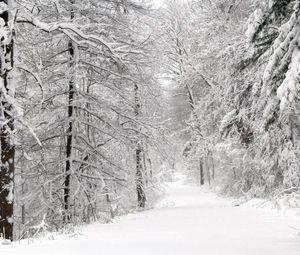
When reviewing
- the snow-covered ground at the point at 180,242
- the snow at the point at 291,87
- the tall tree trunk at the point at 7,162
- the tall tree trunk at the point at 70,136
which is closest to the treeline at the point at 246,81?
the snow at the point at 291,87

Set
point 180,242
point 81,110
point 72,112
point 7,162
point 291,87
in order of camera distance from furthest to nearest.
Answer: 1. point 81,110
2. point 72,112
3. point 7,162
4. point 180,242
5. point 291,87

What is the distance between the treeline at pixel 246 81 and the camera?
517 centimetres

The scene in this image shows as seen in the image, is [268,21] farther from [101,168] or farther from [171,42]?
[171,42]

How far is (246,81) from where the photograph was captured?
9.03m

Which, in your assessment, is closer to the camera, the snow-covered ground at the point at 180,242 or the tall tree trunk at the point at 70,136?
the snow-covered ground at the point at 180,242

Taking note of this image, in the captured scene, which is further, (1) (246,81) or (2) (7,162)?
(1) (246,81)

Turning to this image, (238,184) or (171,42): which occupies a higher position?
(171,42)

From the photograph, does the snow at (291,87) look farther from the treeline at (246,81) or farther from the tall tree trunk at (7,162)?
the tall tree trunk at (7,162)

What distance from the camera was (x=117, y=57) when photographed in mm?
9523

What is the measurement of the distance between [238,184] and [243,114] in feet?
43.3

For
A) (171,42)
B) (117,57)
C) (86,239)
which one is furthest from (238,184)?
(86,239)

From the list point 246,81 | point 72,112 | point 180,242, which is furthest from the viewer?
point 72,112

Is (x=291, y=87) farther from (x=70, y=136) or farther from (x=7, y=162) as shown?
(x=70, y=136)

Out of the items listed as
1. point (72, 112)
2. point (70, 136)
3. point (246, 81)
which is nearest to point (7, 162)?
point (70, 136)
